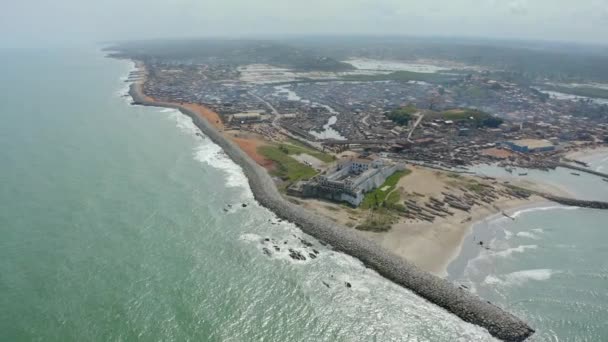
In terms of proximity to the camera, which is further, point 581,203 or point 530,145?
point 530,145

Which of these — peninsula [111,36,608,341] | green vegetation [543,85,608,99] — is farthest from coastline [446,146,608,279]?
green vegetation [543,85,608,99]

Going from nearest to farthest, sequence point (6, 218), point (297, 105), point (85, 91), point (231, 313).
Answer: point (231, 313)
point (6, 218)
point (297, 105)
point (85, 91)

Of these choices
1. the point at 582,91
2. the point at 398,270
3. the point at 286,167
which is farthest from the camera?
the point at 582,91

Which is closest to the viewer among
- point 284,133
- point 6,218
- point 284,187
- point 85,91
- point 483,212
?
point 6,218

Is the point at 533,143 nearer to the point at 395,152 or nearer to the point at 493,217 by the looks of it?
the point at 395,152

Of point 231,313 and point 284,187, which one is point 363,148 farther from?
point 231,313

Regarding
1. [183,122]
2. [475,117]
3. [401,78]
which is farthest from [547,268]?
[401,78]

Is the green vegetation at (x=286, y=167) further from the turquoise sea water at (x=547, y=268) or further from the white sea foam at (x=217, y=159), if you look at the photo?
the turquoise sea water at (x=547, y=268)

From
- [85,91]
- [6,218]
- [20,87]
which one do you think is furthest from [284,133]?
[20,87]
